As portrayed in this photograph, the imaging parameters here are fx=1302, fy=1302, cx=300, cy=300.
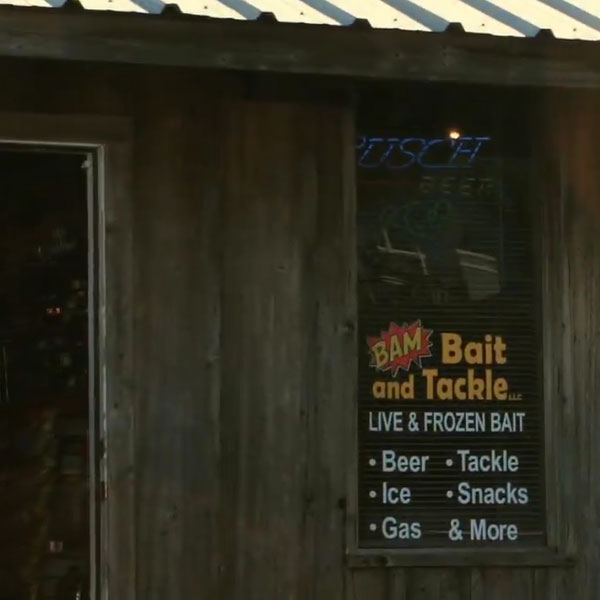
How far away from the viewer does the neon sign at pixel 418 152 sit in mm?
5887

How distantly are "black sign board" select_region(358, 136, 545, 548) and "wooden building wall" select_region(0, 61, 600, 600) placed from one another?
0.15 meters

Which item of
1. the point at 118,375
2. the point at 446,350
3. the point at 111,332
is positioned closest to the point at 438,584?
the point at 446,350

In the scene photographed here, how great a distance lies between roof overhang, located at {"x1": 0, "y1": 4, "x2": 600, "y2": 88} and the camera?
4.73 meters

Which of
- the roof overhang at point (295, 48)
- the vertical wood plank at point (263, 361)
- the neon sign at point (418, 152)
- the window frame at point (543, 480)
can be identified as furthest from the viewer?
the neon sign at point (418, 152)

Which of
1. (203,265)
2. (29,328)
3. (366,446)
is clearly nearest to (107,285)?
(203,265)

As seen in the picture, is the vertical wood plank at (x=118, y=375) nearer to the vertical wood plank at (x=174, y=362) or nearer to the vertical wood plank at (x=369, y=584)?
the vertical wood plank at (x=174, y=362)

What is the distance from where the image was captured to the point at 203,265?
18.5ft

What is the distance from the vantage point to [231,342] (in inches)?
223

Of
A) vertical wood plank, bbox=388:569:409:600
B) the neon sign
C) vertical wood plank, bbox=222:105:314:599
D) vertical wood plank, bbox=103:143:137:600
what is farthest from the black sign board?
vertical wood plank, bbox=103:143:137:600

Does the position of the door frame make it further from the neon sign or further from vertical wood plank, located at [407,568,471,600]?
vertical wood plank, located at [407,568,471,600]

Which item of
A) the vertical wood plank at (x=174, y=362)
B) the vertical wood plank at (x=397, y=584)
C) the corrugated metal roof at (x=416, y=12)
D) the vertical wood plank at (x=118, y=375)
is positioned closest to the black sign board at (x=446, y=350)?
the vertical wood plank at (x=397, y=584)

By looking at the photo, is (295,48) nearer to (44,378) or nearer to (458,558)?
(44,378)

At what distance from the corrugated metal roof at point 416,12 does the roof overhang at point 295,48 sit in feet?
0.13

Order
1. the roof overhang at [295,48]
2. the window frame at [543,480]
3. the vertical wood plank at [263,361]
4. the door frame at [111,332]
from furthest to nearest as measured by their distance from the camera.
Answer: the window frame at [543,480], the vertical wood plank at [263,361], the door frame at [111,332], the roof overhang at [295,48]
